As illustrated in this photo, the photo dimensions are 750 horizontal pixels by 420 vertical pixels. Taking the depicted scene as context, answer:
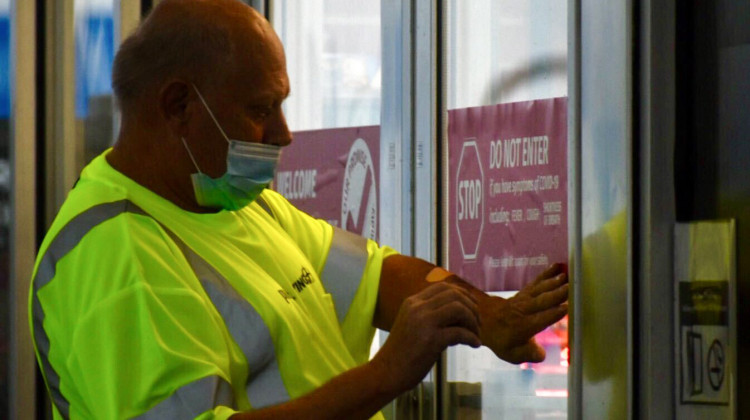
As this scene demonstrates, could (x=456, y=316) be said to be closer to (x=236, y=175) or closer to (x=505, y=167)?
(x=236, y=175)

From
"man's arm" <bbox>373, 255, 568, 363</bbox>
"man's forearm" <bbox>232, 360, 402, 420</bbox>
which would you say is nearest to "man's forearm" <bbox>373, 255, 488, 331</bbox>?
"man's arm" <bbox>373, 255, 568, 363</bbox>

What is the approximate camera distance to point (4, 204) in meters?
2.89

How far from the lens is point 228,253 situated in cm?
188

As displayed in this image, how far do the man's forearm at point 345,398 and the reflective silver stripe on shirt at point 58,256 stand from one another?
1.12ft

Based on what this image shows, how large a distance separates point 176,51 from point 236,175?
0.72ft

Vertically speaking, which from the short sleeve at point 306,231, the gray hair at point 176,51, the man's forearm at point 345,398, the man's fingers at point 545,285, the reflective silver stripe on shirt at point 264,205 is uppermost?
the gray hair at point 176,51

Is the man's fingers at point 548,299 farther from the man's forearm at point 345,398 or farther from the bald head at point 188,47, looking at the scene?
the bald head at point 188,47

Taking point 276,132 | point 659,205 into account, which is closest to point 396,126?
point 276,132

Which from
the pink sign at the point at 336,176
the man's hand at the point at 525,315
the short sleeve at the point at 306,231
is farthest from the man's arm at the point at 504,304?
the pink sign at the point at 336,176

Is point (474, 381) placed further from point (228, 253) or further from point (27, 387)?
point (27, 387)

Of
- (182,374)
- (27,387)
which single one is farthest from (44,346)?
(27,387)

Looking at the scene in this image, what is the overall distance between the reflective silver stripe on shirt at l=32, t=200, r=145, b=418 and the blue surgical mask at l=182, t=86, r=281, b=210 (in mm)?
128

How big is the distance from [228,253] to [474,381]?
807 millimetres

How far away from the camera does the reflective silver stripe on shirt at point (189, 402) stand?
1646 mm
